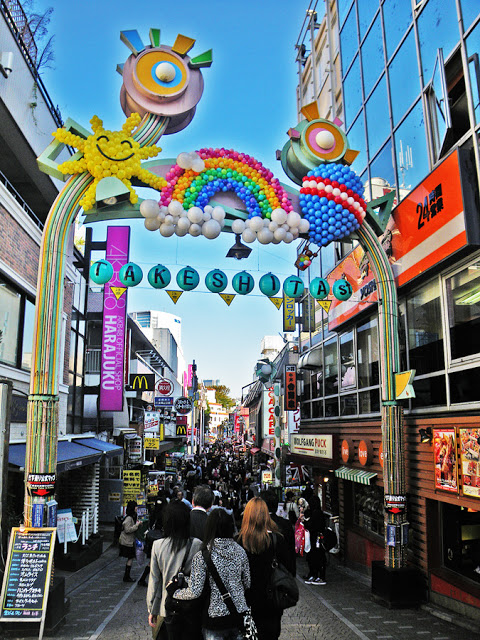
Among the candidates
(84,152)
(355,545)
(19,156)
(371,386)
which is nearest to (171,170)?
(84,152)

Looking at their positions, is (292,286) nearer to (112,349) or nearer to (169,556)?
(169,556)

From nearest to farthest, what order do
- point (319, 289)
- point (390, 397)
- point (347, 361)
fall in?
point (390, 397) → point (319, 289) → point (347, 361)

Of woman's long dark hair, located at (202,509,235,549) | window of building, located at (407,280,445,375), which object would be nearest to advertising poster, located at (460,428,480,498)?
window of building, located at (407,280,445,375)

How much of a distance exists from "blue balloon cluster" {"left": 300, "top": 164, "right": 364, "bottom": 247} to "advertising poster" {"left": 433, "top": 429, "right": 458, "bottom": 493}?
4431 mm

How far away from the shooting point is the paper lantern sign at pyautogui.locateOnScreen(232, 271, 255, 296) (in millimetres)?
11430

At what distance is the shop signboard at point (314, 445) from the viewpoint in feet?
53.1

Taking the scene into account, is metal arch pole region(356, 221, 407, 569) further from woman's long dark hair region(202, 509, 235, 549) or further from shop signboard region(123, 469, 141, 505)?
shop signboard region(123, 469, 141, 505)

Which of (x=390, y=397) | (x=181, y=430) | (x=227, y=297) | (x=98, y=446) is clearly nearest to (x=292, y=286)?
(x=227, y=297)

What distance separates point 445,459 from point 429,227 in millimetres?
4315

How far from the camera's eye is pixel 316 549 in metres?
12.0

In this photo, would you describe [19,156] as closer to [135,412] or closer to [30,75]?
[30,75]

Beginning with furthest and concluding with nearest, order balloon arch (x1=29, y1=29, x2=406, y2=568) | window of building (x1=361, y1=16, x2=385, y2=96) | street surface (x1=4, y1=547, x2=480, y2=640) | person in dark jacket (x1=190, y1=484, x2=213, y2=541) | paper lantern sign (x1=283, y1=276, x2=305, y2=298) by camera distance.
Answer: window of building (x1=361, y1=16, x2=385, y2=96) < paper lantern sign (x1=283, y1=276, x2=305, y2=298) < balloon arch (x1=29, y1=29, x2=406, y2=568) < street surface (x1=4, y1=547, x2=480, y2=640) < person in dark jacket (x1=190, y1=484, x2=213, y2=541)

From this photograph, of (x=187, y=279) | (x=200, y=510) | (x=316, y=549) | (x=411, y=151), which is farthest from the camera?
(x=411, y=151)

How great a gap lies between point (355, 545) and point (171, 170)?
10.6 meters
